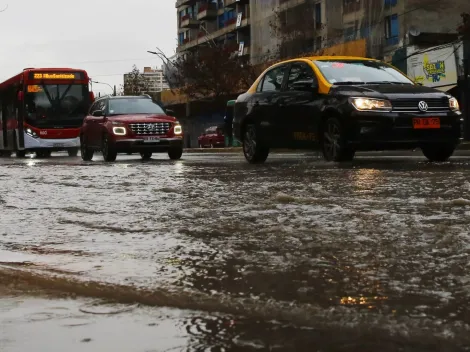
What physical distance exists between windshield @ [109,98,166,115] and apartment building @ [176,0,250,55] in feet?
158

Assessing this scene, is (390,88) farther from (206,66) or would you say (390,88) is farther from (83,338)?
(206,66)

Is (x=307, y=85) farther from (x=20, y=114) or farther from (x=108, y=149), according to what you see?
(x=20, y=114)

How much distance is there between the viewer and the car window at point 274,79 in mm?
12891

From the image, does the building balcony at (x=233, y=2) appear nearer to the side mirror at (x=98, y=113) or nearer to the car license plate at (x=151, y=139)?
the side mirror at (x=98, y=113)

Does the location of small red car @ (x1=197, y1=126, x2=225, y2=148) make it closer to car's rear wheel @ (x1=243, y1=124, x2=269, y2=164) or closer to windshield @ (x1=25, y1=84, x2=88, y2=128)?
windshield @ (x1=25, y1=84, x2=88, y2=128)

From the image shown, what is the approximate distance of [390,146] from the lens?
11125 millimetres

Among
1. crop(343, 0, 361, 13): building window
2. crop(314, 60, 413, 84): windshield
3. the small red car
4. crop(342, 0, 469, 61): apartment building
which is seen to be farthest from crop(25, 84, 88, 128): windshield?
crop(343, 0, 361, 13): building window

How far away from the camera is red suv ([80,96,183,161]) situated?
18422 mm

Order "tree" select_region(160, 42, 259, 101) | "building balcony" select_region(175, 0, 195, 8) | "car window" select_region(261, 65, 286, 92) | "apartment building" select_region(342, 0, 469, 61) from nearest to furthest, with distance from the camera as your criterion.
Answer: "car window" select_region(261, 65, 286, 92) < "apartment building" select_region(342, 0, 469, 61) < "tree" select_region(160, 42, 259, 101) < "building balcony" select_region(175, 0, 195, 8)

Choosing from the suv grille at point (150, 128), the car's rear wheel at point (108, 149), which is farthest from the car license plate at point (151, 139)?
the car's rear wheel at point (108, 149)

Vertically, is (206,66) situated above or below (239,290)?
above

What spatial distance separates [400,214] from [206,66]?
51.2 m

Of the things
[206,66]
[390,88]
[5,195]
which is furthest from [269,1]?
[5,195]

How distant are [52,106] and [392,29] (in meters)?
22.7
